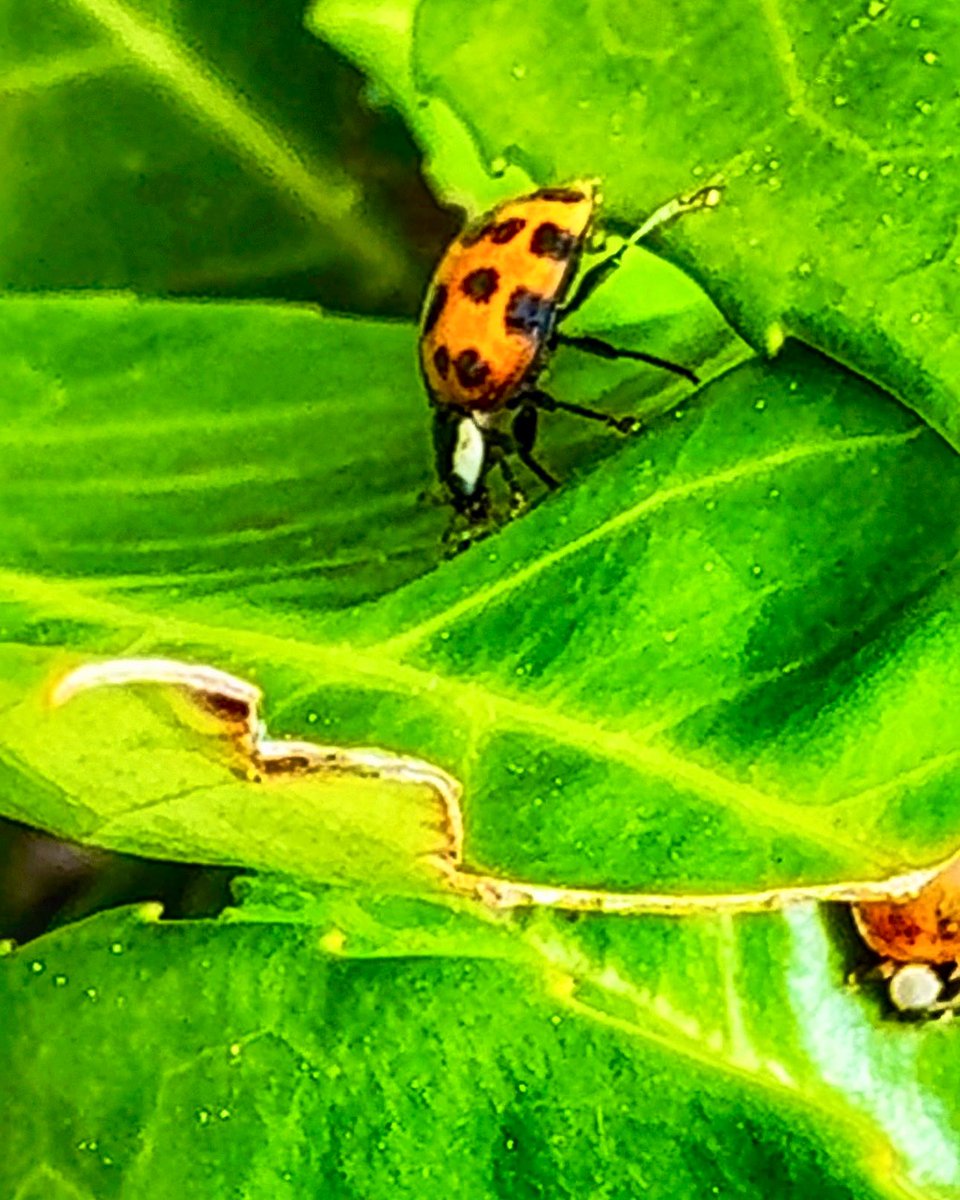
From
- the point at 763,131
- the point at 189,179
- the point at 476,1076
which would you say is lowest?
the point at 476,1076

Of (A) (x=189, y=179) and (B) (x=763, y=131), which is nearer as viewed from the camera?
(B) (x=763, y=131)

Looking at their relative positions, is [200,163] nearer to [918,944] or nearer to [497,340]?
[497,340]

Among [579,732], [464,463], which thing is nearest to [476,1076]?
[579,732]

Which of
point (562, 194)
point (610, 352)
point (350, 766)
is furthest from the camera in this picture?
point (610, 352)

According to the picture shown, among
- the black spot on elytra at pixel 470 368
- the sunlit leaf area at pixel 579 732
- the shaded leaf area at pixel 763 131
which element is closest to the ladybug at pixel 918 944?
the sunlit leaf area at pixel 579 732

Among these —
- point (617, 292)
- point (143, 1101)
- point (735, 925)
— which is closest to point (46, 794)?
point (143, 1101)

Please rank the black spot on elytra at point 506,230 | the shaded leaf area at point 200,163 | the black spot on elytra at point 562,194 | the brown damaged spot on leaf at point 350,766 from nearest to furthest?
the brown damaged spot on leaf at point 350,766, the black spot on elytra at point 562,194, the black spot on elytra at point 506,230, the shaded leaf area at point 200,163

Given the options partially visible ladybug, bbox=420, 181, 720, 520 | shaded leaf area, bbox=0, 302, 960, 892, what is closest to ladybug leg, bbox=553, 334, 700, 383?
partially visible ladybug, bbox=420, 181, 720, 520

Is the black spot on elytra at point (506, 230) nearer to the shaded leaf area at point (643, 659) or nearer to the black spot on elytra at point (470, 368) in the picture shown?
the black spot on elytra at point (470, 368)
